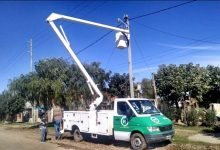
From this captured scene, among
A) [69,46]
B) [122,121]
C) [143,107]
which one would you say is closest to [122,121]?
[122,121]

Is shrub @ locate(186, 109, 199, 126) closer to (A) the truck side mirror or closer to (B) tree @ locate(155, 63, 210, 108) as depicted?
(B) tree @ locate(155, 63, 210, 108)

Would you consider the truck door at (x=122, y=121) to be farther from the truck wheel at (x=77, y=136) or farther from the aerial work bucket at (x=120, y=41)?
the aerial work bucket at (x=120, y=41)

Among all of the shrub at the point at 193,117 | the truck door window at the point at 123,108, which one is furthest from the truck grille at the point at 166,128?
the shrub at the point at 193,117

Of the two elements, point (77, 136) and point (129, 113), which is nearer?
point (129, 113)

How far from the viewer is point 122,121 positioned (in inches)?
579

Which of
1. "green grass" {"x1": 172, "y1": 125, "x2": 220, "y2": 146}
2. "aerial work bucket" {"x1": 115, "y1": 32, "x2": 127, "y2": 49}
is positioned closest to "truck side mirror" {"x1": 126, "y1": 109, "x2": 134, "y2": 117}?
"green grass" {"x1": 172, "y1": 125, "x2": 220, "y2": 146}

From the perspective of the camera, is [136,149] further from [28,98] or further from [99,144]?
[28,98]

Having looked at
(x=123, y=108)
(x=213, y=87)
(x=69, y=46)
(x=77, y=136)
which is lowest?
(x=77, y=136)

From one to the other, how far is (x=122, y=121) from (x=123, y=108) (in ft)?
2.14

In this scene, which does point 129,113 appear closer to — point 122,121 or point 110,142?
point 122,121

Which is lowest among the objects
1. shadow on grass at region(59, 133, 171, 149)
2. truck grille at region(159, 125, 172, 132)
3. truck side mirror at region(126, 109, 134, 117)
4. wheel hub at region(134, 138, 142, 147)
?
shadow on grass at region(59, 133, 171, 149)

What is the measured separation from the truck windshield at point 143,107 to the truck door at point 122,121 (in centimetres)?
30

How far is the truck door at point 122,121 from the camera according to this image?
14.4 m

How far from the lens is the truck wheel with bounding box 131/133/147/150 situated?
13731mm
